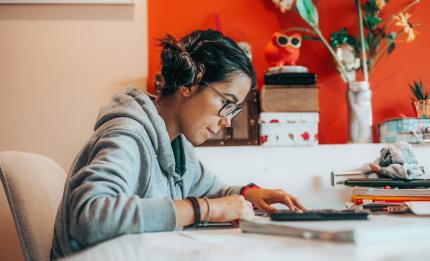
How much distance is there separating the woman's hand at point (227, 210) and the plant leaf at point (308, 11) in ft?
4.15

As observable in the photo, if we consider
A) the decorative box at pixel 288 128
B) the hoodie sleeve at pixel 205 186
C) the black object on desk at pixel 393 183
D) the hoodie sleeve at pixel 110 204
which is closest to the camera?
the hoodie sleeve at pixel 110 204

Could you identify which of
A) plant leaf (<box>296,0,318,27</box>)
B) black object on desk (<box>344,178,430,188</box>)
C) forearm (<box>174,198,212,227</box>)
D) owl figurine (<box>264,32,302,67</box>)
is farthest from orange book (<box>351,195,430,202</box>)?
plant leaf (<box>296,0,318,27</box>)

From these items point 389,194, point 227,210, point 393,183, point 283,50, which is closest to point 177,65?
point 227,210

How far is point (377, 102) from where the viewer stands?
2221 mm

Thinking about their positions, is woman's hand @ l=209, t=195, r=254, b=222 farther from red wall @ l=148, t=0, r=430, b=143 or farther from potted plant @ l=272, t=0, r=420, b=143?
red wall @ l=148, t=0, r=430, b=143

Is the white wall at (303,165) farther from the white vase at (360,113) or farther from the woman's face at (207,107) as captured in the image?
the woman's face at (207,107)

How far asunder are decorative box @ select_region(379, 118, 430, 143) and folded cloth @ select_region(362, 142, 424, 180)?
0.90 ft

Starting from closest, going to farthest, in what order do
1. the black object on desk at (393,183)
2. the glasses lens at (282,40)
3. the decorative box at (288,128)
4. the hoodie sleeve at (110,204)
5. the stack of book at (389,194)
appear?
the hoodie sleeve at (110,204)
the stack of book at (389,194)
the black object on desk at (393,183)
the decorative box at (288,128)
the glasses lens at (282,40)

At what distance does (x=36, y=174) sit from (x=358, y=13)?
1520mm

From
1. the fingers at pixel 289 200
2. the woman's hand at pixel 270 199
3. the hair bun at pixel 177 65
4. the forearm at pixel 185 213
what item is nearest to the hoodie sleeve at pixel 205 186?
the woman's hand at pixel 270 199

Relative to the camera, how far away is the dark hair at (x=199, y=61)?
122 cm

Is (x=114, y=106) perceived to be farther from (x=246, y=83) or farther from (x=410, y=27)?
(x=410, y=27)

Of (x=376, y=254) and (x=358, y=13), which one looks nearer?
(x=376, y=254)

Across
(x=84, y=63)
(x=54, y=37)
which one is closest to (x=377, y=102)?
Answer: (x=84, y=63)
